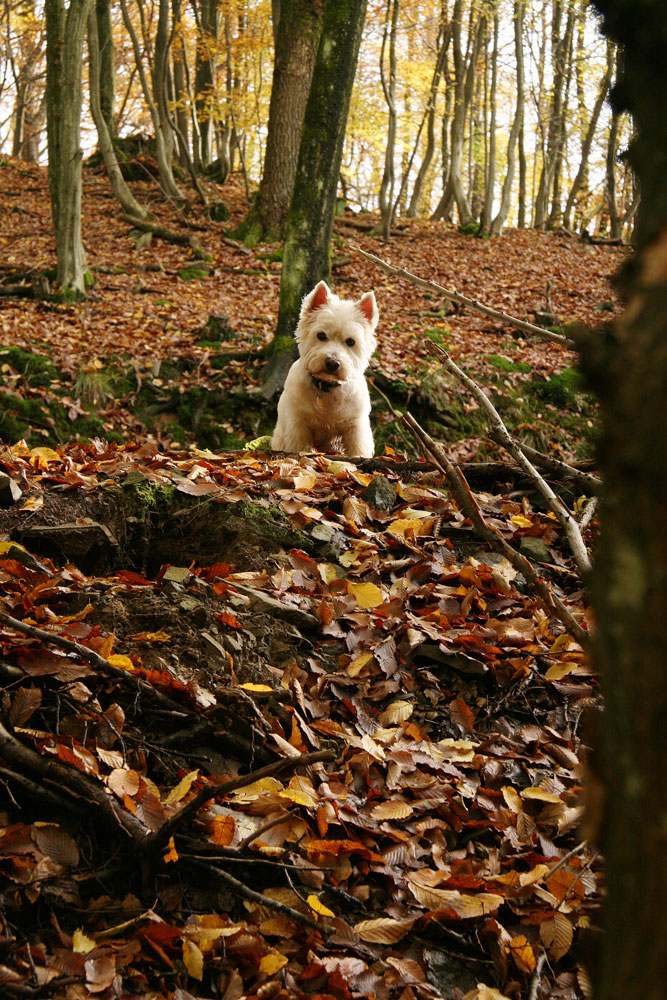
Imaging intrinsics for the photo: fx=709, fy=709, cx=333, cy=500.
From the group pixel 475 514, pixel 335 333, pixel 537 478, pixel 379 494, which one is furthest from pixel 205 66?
pixel 537 478

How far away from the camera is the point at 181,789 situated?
2488 millimetres

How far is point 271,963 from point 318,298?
18.8 ft

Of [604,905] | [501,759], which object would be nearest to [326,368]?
[501,759]

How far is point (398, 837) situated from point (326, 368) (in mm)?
4356

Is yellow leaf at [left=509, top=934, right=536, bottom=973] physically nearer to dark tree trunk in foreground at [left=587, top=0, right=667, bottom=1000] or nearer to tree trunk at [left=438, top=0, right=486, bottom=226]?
dark tree trunk in foreground at [left=587, top=0, right=667, bottom=1000]

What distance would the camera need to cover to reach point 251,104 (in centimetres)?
2334

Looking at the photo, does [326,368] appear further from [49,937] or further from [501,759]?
[49,937]

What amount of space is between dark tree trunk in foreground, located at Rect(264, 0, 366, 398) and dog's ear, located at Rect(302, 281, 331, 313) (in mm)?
2456

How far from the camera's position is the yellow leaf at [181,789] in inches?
96.8

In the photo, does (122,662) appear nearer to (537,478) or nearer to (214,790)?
(214,790)

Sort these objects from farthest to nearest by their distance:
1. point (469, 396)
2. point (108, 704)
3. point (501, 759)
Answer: point (469, 396) → point (501, 759) → point (108, 704)

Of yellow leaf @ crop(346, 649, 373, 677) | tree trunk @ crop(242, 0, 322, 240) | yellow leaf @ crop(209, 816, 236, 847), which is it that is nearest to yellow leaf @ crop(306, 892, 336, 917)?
yellow leaf @ crop(209, 816, 236, 847)

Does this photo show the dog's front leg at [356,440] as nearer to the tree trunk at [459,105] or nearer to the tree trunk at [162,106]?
the tree trunk at [162,106]

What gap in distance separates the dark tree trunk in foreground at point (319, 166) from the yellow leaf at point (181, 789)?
24.0ft
